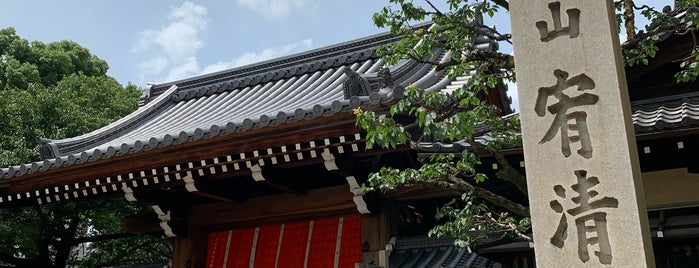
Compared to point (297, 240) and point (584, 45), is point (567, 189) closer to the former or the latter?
point (584, 45)

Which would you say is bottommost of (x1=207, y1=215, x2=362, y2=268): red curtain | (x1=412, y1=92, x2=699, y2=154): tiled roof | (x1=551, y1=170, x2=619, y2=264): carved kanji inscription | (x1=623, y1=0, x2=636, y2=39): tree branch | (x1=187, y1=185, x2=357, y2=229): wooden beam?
(x1=551, y1=170, x2=619, y2=264): carved kanji inscription

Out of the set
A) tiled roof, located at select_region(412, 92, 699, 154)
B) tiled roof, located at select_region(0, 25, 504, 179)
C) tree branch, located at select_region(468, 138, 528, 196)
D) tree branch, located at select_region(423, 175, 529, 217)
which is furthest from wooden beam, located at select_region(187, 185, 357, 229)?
tree branch, located at select_region(468, 138, 528, 196)

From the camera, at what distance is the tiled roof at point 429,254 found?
23.8ft

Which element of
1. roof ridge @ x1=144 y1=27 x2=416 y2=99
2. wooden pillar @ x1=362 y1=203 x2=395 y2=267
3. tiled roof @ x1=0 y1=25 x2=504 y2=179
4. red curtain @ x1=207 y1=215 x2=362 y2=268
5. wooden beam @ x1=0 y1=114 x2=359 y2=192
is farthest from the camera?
roof ridge @ x1=144 y1=27 x2=416 y2=99

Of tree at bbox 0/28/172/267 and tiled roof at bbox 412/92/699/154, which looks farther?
tree at bbox 0/28/172/267

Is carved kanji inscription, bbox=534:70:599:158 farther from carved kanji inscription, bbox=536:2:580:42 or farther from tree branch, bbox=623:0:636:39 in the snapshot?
tree branch, bbox=623:0:636:39

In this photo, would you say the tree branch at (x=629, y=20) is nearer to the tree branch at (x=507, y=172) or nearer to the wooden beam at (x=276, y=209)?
the tree branch at (x=507, y=172)

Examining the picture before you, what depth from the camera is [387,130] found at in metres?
4.90

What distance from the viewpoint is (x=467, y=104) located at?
529 centimetres

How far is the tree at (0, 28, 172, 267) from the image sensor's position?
35.0ft

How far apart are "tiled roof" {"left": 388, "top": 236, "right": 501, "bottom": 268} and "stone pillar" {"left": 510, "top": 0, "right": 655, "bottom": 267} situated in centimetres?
378

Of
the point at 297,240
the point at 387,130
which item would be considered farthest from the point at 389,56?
the point at 297,240

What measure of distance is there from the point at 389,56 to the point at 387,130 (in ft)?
3.38

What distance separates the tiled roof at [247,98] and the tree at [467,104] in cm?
116
